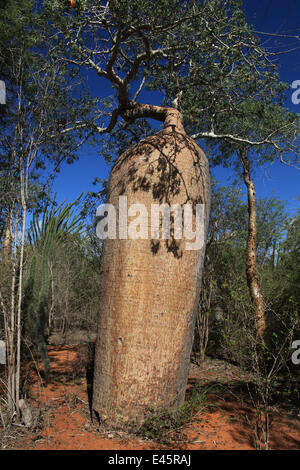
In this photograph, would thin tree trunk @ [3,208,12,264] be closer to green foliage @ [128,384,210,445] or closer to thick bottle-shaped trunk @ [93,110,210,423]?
thick bottle-shaped trunk @ [93,110,210,423]

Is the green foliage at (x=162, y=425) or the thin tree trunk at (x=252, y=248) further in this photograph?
the thin tree trunk at (x=252, y=248)

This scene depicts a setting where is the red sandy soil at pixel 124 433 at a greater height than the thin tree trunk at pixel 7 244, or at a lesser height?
lesser

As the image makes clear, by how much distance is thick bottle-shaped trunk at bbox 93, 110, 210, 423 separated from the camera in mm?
2570

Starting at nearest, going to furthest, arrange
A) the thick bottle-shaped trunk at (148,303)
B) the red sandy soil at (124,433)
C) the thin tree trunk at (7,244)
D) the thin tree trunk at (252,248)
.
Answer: the red sandy soil at (124,433), the thick bottle-shaped trunk at (148,303), the thin tree trunk at (7,244), the thin tree trunk at (252,248)

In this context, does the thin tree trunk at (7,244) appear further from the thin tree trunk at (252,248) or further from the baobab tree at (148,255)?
the thin tree trunk at (252,248)

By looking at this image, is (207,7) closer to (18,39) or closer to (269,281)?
(18,39)

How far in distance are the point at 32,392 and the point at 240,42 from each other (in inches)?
178

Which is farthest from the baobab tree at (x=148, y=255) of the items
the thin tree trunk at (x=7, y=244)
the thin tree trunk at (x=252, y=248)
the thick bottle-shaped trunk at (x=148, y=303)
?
the thin tree trunk at (x=252, y=248)

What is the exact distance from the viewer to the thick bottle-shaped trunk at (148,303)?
8.43 feet

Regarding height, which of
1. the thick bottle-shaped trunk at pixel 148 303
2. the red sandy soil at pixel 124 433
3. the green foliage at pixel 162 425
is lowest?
the red sandy soil at pixel 124 433

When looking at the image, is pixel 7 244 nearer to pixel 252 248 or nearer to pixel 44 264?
pixel 44 264

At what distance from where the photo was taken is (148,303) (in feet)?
8.61

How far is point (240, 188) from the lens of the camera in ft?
24.5

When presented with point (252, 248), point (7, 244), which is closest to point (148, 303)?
point (7, 244)
